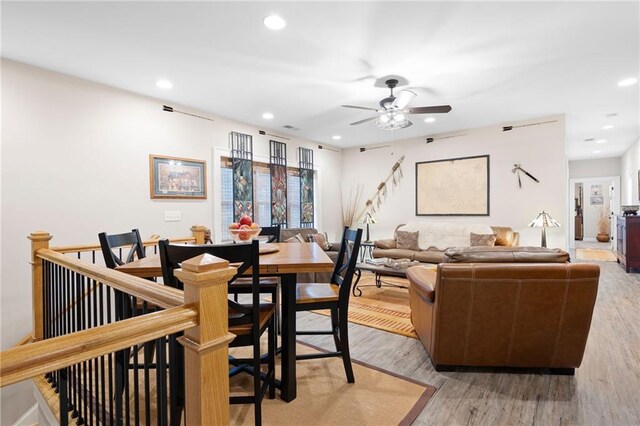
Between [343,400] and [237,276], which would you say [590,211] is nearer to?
[343,400]

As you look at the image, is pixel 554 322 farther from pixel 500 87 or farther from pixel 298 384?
pixel 500 87

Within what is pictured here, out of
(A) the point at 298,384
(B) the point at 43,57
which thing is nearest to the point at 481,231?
(A) the point at 298,384

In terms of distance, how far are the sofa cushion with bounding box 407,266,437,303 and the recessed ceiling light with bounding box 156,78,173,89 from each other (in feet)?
10.7

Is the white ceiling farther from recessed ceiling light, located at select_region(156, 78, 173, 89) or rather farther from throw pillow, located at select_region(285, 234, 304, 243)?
throw pillow, located at select_region(285, 234, 304, 243)

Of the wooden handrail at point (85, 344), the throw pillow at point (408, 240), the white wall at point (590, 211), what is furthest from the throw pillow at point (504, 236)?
the white wall at point (590, 211)

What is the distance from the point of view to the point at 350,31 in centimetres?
257

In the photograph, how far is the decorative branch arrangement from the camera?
6.51 meters

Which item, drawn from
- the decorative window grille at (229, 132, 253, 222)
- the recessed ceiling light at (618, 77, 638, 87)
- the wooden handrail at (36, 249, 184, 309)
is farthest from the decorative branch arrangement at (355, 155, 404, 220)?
the wooden handrail at (36, 249, 184, 309)

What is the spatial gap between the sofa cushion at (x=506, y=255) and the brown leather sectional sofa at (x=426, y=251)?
9.06 feet

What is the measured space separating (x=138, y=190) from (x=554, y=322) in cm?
425

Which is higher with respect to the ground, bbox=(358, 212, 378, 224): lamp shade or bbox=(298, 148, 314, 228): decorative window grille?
bbox=(298, 148, 314, 228): decorative window grille

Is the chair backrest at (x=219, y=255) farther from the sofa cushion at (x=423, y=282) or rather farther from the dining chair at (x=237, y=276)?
the sofa cushion at (x=423, y=282)

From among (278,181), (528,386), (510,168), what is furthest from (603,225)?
(528,386)

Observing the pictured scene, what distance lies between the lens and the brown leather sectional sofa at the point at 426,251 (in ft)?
16.4
